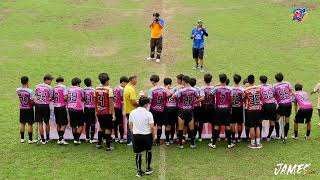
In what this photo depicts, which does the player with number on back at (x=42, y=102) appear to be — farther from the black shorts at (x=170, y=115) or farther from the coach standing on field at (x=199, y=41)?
the coach standing on field at (x=199, y=41)

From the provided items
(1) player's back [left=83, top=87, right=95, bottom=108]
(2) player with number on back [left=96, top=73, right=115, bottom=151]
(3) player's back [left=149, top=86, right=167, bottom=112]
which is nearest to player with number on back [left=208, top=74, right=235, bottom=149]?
(3) player's back [left=149, top=86, right=167, bottom=112]

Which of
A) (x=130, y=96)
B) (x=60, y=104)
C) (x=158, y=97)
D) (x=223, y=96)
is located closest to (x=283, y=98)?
(x=223, y=96)

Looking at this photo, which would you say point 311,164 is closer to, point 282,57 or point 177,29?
point 282,57

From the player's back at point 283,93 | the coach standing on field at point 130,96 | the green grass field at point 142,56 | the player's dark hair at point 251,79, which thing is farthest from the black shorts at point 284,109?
the coach standing on field at point 130,96

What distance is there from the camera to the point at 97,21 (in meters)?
27.3

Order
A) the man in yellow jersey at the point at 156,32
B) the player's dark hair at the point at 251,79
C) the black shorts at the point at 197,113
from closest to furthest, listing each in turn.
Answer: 1. the player's dark hair at the point at 251,79
2. the black shorts at the point at 197,113
3. the man in yellow jersey at the point at 156,32

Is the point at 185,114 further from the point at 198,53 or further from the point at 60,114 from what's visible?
the point at 198,53

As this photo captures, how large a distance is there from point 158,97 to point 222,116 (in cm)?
180

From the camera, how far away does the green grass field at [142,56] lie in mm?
12383

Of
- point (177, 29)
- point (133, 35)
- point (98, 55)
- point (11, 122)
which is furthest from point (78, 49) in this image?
point (11, 122)

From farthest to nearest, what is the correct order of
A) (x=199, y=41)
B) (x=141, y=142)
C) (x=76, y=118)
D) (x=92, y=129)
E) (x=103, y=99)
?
(x=199, y=41)
(x=92, y=129)
(x=76, y=118)
(x=103, y=99)
(x=141, y=142)

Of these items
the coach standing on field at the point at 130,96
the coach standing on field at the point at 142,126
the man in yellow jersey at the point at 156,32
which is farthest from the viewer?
the man in yellow jersey at the point at 156,32

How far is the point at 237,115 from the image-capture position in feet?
44.2

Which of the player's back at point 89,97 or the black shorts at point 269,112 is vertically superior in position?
the player's back at point 89,97
